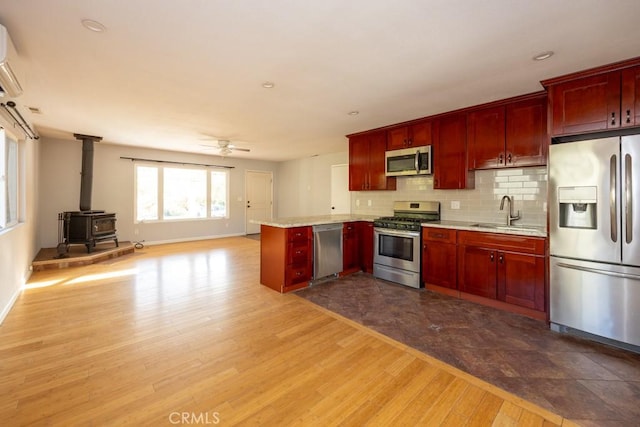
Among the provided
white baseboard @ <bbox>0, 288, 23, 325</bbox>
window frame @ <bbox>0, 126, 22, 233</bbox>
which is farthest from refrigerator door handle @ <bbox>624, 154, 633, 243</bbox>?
window frame @ <bbox>0, 126, 22, 233</bbox>

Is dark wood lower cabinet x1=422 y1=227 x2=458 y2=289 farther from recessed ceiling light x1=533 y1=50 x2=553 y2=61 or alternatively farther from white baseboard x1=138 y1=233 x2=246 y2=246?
white baseboard x1=138 y1=233 x2=246 y2=246

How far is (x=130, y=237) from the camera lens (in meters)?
6.80

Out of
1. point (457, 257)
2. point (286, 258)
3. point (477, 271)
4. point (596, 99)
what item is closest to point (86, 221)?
point (286, 258)

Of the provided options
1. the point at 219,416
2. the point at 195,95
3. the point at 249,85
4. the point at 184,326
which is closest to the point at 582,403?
the point at 219,416

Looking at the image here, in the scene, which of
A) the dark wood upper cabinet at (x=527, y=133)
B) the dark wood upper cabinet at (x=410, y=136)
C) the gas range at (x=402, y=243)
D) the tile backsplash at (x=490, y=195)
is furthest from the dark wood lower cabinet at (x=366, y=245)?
the dark wood upper cabinet at (x=527, y=133)

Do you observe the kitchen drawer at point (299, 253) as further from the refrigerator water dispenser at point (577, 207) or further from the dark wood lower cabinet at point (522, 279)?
the refrigerator water dispenser at point (577, 207)

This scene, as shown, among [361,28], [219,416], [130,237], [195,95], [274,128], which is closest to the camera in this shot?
Result: [219,416]

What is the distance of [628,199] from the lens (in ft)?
7.59

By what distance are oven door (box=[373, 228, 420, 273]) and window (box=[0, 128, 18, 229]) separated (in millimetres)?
4682

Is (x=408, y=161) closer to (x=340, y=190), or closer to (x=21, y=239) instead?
(x=340, y=190)

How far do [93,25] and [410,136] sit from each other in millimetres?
3780

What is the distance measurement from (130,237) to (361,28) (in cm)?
709

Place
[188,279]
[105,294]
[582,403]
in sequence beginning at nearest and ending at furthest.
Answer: [582,403] → [105,294] → [188,279]

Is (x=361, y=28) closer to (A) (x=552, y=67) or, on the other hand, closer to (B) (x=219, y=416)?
(A) (x=552, y=67)
